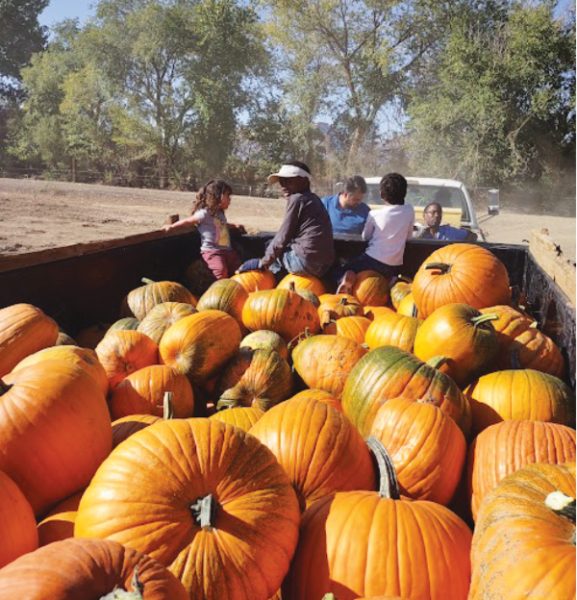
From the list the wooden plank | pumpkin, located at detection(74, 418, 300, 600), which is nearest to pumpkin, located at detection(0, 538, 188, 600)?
pumpkin, located at detection(74, 418, 300, 600)

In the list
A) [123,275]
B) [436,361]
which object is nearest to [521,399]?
[436,361]

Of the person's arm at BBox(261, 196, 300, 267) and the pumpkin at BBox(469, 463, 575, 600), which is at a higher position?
the person's arm at BBox(261, 196, 300, 267)

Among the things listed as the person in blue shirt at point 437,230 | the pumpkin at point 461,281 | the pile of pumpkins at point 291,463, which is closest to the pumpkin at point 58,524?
the pile of pumpkins at point 291,463

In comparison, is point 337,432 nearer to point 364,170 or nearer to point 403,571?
point 403,571

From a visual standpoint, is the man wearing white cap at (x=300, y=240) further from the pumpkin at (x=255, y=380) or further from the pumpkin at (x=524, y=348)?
the pumpkin at (x=524, y=348)

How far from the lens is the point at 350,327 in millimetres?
3746

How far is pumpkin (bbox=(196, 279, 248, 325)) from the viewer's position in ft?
13.0

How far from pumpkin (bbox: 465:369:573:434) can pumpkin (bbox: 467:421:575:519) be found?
1.09 feet

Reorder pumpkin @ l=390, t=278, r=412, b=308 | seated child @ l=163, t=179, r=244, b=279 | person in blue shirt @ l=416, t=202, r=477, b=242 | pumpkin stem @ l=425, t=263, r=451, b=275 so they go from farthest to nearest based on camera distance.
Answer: person in blue shirt @ l=416, t=202, r=477, b=242 → seated child @ l=163, t=179, r=244, b=279 → pumpkin @ l=390, t=278, r=412, b=308 → pumpkin stem @ l=425, t=263, r=451, b=275

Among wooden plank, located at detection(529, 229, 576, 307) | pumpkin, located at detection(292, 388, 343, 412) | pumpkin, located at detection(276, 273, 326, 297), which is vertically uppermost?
wooden plank, located at detection(529, 229, 576, 307)

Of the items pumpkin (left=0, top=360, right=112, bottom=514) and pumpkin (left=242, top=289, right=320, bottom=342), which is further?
pumpkin (left=242, top=289, right=320, bottom=342)

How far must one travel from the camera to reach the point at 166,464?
4.90ft

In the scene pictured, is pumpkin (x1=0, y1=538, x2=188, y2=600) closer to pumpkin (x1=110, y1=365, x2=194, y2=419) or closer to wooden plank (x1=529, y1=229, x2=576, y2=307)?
pumpkin (x1=110, y1=365, x2=194, y2=419)

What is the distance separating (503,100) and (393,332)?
31.0 meters
